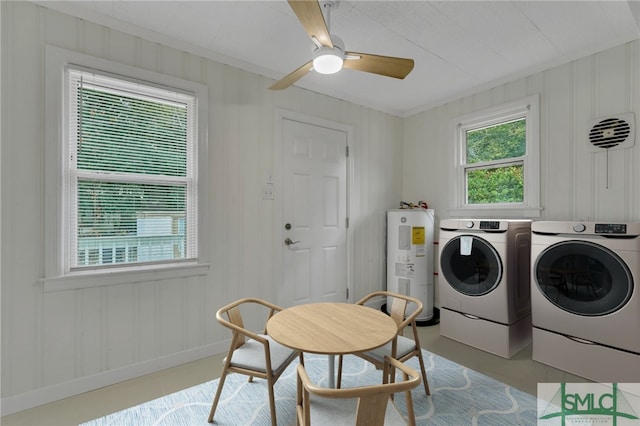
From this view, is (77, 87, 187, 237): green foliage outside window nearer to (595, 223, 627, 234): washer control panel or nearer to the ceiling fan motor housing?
(595, 223, 627, 234): washer control panel

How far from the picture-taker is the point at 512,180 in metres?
3.12

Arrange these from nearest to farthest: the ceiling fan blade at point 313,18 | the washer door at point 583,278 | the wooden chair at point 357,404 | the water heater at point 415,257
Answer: the wooden chair at point 357,404 < the ceiling fan blade at point 313,18 < the washer door at point 583,278 < the water heater at point 415,257

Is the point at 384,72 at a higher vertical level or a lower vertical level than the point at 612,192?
higher

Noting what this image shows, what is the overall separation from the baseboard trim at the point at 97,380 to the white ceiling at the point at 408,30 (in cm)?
243

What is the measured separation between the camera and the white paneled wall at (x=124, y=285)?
6.19ft

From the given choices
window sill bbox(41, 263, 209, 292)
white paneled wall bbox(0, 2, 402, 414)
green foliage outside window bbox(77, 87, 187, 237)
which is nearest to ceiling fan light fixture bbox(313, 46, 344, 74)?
white paneled wall bbox(0, 2, 402, 414)

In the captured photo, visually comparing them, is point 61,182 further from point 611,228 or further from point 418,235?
point 611,228

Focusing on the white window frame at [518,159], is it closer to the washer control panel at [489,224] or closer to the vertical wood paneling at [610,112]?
the vertical wood paneling at [610,112]

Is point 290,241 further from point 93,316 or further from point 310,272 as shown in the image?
point 93,316

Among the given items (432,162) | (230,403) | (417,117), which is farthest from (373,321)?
(417,117)

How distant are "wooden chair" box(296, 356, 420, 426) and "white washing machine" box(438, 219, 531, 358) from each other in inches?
62.5

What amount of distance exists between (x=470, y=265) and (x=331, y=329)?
1802 mm

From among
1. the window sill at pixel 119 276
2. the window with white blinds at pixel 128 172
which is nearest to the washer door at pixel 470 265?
the window sill at pixel 119 276

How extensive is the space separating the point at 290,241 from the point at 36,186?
1.91 metres
